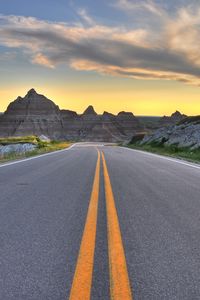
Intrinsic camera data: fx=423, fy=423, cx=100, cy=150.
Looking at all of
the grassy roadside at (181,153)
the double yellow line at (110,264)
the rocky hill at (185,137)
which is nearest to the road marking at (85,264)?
the double yellow line at (110,264)

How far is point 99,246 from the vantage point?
4.96 metres

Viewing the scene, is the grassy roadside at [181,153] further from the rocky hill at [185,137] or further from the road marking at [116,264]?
the road marking at [116,264]

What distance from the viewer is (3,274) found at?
3975 mm

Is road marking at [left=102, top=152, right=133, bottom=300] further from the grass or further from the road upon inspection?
the grass

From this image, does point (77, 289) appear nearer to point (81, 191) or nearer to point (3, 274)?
point (3, 274)

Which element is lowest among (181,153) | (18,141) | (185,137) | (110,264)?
(18,141)

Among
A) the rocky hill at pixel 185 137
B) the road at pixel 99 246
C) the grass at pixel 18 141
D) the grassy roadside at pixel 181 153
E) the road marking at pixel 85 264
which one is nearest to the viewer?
the road marking at pixel 85 264

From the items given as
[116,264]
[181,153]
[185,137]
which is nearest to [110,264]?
[116,264]

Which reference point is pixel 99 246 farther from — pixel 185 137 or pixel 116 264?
pixel 185 137

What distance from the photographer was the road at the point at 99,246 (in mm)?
3645

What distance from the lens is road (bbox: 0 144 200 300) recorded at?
12.0 ft

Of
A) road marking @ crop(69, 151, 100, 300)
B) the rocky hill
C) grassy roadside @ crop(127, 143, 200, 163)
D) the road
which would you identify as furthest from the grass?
road marking @ crop(69, 151, 100, 300)

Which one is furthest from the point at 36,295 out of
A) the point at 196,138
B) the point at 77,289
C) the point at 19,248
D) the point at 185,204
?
the point at 196,138

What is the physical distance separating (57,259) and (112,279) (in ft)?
2.71
